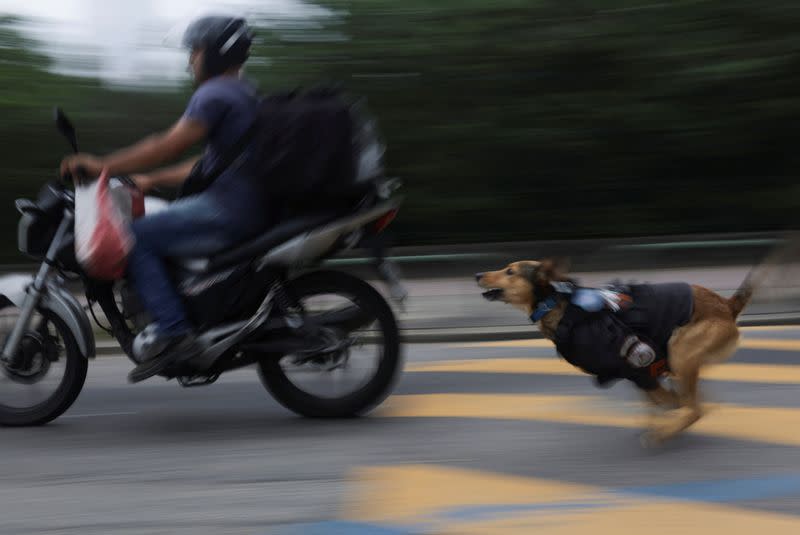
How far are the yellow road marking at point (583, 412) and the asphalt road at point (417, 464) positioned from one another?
11mm

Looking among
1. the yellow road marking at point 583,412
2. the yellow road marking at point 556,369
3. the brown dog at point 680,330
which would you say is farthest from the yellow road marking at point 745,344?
the brown dog at point 680,330

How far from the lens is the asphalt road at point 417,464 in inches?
166

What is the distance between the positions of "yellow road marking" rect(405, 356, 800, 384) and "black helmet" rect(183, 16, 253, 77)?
2.62 meters

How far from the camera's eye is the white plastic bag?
5.45 metres

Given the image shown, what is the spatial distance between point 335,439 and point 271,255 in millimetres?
844

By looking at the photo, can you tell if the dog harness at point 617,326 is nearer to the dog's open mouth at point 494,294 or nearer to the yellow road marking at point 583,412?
the dog's open mouth at point 494,294

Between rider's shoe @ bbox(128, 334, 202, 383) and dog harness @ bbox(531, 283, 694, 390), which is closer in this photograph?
dog harness @ bbox(531, 283, 694, 390)

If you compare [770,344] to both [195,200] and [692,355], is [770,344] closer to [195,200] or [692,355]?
Answer: [692,355]

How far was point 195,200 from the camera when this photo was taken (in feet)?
18.3

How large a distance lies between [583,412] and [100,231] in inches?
93.2

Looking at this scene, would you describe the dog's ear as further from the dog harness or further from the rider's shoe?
the rider's shoe

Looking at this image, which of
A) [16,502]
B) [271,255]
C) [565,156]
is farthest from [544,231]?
[16,502]

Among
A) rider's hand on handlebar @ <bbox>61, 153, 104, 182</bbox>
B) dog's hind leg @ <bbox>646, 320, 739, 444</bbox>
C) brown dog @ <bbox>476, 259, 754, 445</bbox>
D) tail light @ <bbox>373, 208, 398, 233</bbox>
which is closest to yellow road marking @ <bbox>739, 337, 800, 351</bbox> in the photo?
brown dog @ <bbox>476, 259, 754, 445</bbox>

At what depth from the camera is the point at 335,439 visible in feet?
18.1
